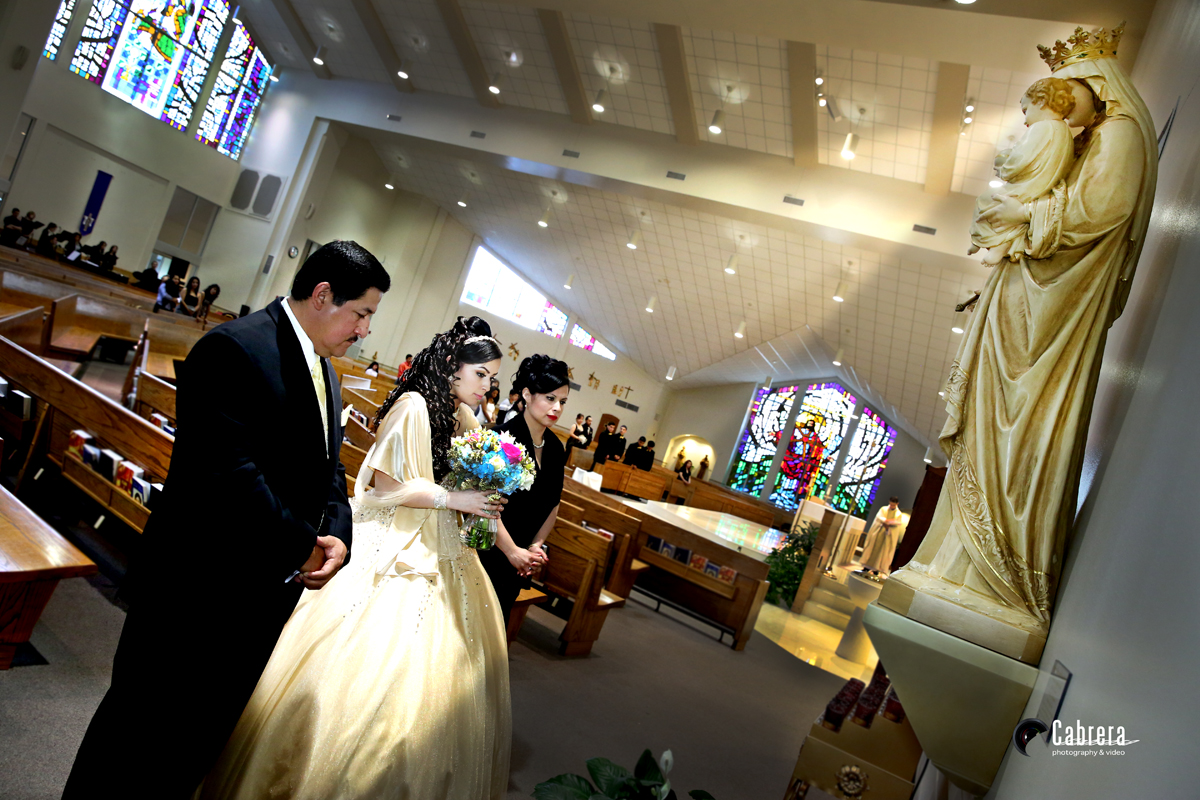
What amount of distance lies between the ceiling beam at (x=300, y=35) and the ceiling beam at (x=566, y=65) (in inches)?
229

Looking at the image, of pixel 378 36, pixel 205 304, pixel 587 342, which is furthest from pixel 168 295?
pixel 587 342

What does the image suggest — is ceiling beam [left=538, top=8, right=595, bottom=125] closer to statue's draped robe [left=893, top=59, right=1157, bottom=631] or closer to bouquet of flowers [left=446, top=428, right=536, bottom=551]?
bouquet of flowers [left=446, top=428, right=536, bottom=551]

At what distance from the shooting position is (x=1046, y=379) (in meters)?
1.53

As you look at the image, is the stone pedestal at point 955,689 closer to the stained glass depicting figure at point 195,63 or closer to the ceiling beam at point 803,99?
the ceiling beam at point 803,99

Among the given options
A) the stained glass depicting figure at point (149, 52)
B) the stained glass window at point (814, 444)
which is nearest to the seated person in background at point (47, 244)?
the stained glass depicting figure at point (149, 52)

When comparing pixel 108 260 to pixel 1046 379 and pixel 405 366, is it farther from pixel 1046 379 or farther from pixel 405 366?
pixel 1046 379

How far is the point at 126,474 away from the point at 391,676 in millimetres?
1942

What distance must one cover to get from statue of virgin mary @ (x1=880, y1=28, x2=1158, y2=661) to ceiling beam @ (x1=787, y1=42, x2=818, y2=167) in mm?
7470

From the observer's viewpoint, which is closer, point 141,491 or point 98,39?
point 141,491

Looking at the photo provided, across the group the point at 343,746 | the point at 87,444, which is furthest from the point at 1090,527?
the point at 87,444

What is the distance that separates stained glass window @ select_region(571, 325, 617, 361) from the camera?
75.3 ft

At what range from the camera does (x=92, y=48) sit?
1305 cm

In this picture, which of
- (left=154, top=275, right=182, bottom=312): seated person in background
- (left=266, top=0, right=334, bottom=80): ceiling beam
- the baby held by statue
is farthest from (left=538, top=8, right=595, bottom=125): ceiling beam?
the baby held by statue

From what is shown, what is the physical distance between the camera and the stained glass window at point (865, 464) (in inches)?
799
